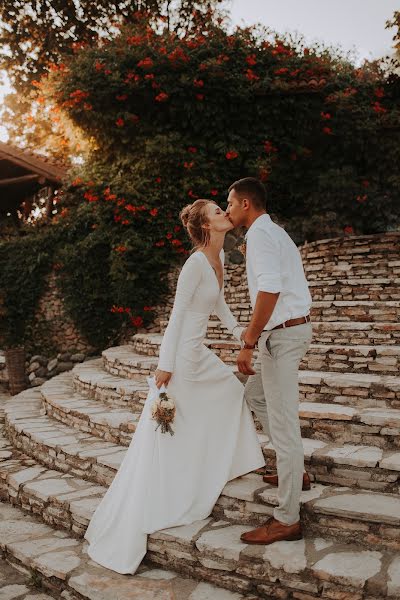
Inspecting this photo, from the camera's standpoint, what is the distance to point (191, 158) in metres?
9.34

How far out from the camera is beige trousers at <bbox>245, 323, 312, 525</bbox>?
2.59m

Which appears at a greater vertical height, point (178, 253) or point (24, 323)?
point (178, 253)

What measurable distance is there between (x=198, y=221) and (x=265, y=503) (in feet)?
5.84

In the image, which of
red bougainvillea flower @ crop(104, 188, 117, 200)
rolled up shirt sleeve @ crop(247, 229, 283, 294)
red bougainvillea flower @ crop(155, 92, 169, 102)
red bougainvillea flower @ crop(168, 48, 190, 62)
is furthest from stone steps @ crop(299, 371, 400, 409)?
red bougainvillea flower @ crop(168, 48, 190, 62)

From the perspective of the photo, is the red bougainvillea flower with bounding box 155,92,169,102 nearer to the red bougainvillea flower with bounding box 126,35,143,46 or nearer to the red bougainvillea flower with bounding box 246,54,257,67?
the red bougainvillea flower with bounding box 126,35,143,46

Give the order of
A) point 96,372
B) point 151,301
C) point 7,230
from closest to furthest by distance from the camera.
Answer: point 96,372, point 151,301, point 7,230

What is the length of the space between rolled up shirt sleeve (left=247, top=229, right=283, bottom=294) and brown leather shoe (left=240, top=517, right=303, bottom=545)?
4.26 feet

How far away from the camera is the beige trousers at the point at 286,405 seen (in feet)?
8.50

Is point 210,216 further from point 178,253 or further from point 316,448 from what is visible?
point 178,253

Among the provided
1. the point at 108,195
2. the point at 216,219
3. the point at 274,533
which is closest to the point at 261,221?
the point at 216,219

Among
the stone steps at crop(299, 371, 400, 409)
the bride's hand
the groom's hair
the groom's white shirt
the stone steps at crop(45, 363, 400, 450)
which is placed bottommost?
the stone steps at crop(45, 363, 400, 450)

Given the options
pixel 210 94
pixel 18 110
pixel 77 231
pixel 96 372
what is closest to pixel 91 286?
pixel 77 231

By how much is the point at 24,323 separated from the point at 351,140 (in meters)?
7.53

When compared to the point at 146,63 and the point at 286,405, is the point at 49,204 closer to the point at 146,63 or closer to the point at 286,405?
the point at 146,63
